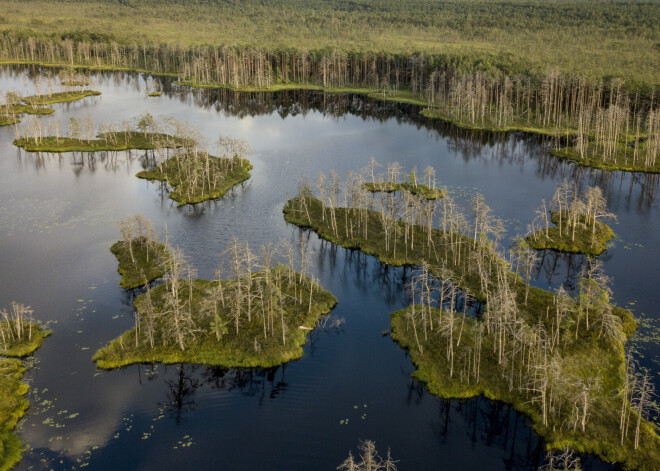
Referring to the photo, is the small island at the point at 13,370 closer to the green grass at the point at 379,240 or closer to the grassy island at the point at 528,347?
the grassy island at the point at 528,347

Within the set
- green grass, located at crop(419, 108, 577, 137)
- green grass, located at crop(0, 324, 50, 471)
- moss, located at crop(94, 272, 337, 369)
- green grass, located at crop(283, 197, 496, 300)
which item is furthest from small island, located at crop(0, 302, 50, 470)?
green grass, located at crop(419, 108, 577, 137)

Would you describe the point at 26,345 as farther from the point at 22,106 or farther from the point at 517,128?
the point at 517,128

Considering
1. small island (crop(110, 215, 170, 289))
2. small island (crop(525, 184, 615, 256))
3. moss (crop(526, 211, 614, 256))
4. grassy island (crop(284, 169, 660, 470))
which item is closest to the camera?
grassy island (crop(284, 169, 660, 470))

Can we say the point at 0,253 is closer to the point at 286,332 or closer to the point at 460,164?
the point at 286,332

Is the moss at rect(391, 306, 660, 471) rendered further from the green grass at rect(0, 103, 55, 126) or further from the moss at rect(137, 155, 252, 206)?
the green grass at rect(0, 103, 55, 126)

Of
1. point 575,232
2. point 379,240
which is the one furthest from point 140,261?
point 575,232

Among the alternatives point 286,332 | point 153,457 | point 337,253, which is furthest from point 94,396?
point 337,253

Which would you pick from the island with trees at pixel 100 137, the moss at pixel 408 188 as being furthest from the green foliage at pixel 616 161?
the island with trees at pixel 100 137
